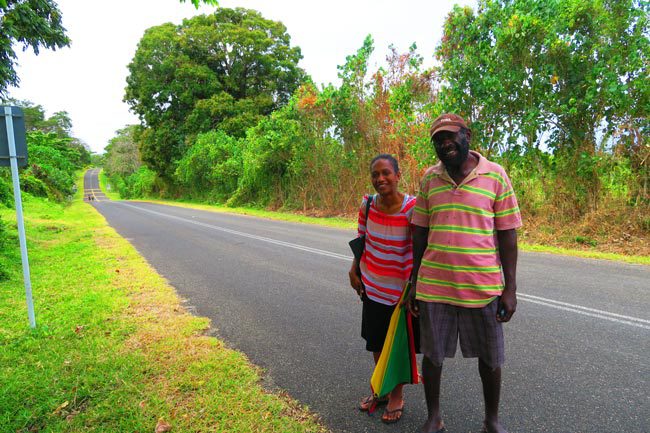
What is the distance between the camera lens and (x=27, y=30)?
721 cm

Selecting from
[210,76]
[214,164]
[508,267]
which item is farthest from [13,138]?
[210,76]

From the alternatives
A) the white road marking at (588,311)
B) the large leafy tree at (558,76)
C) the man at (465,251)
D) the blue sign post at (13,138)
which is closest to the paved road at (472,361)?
the white road marking at (588,311)

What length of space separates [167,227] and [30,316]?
1053cm

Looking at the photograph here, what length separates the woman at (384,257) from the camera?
2559 millimetres

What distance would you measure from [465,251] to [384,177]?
2.28 ft

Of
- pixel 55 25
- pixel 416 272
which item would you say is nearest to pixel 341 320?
pixel 416 272

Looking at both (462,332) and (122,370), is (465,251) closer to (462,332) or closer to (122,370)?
(462,332)

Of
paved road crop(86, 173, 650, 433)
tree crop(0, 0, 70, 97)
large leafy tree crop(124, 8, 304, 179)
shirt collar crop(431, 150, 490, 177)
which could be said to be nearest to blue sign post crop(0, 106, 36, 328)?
paved road crop(86, 173, 650, 433)

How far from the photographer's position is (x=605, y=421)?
2611 mm

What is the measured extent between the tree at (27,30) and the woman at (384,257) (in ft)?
24.2

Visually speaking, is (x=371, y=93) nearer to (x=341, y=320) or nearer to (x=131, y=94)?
(x=341, y=320)

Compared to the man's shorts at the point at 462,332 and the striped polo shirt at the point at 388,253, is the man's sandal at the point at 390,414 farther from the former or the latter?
the striped polo shirt at the point at 388,253

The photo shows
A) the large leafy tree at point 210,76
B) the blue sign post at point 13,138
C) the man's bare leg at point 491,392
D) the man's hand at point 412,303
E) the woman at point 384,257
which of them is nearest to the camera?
the man's bare leg at point 491,392

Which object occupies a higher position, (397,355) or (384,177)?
(384,177)
